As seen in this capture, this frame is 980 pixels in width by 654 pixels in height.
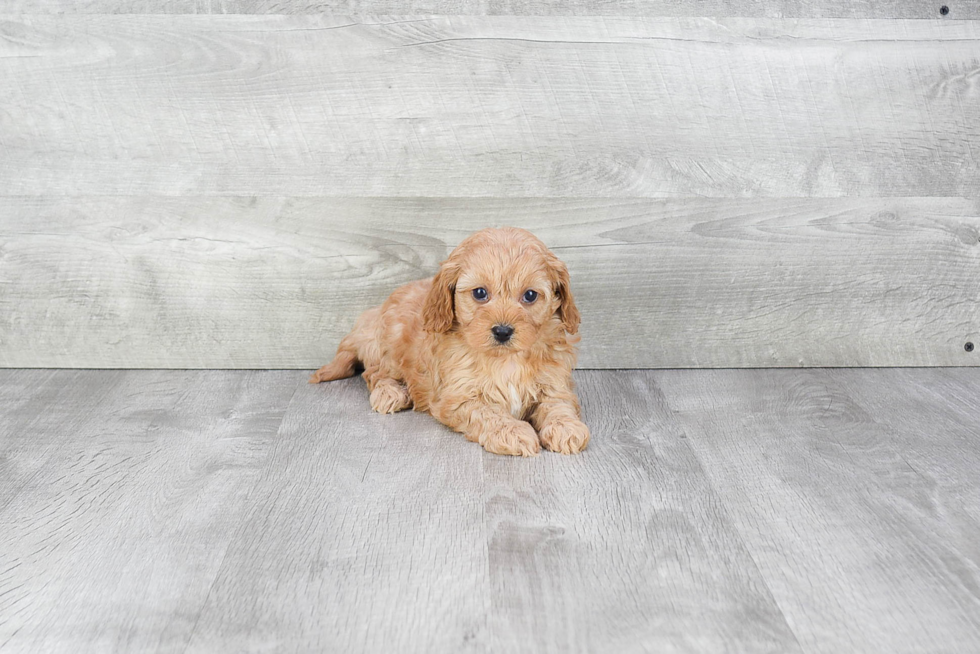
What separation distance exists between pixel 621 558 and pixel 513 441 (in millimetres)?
524

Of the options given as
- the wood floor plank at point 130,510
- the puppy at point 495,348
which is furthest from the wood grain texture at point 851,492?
the wood floor plank at point 130,510

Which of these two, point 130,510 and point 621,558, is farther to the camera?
point 130,510

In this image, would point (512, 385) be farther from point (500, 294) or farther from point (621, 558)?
point (621, 558)

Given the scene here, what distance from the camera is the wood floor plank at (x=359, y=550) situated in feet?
4.80

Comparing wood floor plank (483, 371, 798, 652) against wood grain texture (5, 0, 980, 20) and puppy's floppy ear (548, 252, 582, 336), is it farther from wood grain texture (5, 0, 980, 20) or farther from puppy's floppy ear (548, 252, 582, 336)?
wood grain texture (5, 0, 980, 20)

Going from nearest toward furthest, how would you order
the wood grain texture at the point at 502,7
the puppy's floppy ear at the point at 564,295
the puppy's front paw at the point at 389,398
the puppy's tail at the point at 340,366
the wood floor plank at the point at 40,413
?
1. the wood floor plank at the point at 40,413
2. the puppy's floppy ear at the point at 564,295
3. the puppy's front paw at the point at 389,398
4. the wood grain texture at the point at 502,7
5. the puppy's tail at the point at 340,366

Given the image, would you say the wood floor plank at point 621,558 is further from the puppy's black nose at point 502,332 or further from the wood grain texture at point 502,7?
the wood grain texture at point 502,7

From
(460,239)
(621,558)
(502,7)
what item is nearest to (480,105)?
(502,7)

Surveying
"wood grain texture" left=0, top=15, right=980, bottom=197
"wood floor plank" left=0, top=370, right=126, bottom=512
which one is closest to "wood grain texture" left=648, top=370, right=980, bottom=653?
"wood grain texture" left=0, top=15, right=980, bottom=197

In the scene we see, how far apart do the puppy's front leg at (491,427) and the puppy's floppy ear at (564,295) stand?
0.96 ft

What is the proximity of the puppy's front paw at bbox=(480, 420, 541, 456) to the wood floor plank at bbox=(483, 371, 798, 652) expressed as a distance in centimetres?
3

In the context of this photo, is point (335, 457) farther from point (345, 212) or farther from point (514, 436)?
point (345, 212)

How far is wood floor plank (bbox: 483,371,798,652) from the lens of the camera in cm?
146

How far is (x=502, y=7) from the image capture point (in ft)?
8.57
